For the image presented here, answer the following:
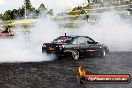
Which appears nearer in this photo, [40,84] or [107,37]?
[40,84]

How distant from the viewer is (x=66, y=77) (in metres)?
12.0

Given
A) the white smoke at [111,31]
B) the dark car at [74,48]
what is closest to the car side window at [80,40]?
the dark car at [74,48]

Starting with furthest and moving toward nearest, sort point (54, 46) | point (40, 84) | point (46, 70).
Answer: point (54, 46) → point (46, 70) → point (40, 84)

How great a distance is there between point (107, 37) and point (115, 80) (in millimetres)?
33955

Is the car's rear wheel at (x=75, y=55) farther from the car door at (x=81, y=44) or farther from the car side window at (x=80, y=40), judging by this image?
the car side window at (x=80, y=40)

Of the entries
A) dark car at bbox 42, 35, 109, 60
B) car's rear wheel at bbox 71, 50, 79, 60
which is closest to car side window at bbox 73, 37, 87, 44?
dark car at bbox 42, 35, 109, 60

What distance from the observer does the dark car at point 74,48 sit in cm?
1794

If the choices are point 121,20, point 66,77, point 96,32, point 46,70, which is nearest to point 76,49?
point 46,70

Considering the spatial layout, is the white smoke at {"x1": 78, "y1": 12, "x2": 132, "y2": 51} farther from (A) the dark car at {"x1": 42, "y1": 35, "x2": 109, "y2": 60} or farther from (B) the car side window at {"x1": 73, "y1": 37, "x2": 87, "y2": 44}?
(B) the car side window at {"x1": 73, "y1": 37, "x2": 87, "y2": 44}

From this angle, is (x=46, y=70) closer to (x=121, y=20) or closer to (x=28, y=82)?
(x=28, y=82)

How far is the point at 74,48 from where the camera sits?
60.3 feet

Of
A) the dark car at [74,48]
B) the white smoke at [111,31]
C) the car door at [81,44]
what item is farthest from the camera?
the white smoke at [111,31]

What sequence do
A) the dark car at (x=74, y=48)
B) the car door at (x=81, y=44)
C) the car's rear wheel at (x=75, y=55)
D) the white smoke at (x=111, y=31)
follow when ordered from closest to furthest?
the dark car at (x=74, y=48) → the car's rear wheel at (x=75, y=55) → the car door at (x=81, y=44) → the white smoke at (x=111, y=31)

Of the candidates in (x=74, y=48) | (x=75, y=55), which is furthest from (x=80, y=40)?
(x=75, y=55)
